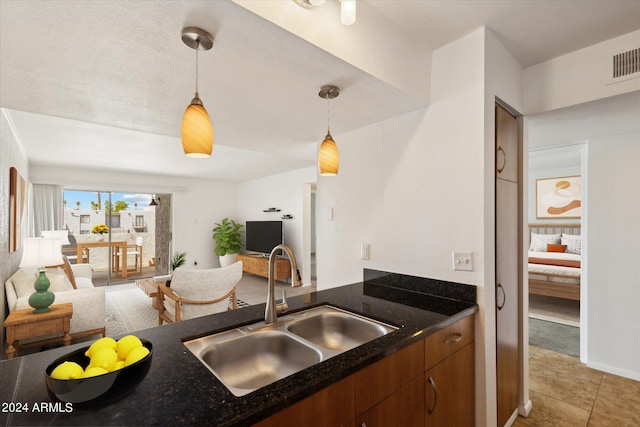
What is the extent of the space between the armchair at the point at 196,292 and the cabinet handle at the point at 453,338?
94.8 inches

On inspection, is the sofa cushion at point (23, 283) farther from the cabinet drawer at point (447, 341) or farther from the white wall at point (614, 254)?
the white wall at point (614, 254)

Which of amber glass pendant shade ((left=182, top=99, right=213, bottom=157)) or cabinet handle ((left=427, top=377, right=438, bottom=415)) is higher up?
amber glass pendant shade ((left=182, top=99, right=213, bottom=157))

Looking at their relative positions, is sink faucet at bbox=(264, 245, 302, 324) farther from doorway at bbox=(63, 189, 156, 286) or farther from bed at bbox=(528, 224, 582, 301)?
doorway at bbox=(63, 189, 156, 286)

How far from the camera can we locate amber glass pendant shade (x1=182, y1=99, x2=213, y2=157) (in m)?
1.06

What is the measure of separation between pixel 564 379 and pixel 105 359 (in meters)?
3.30

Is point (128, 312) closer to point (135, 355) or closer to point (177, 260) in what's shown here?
point (177, 260)

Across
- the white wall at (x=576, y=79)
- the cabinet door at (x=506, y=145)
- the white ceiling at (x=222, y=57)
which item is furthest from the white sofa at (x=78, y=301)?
→ the white wall at (x=576, y=79)

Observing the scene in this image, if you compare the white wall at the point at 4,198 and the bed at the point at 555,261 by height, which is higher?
the white wall at the point at 4,198

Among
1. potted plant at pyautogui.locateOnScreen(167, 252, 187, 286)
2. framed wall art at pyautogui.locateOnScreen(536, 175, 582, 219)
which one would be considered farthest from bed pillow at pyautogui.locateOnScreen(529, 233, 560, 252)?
potted plant at pyautogui.locateOnScreen(167, 252, 187, 286)

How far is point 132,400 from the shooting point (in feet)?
2.58

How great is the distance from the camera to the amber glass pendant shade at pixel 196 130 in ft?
3.48

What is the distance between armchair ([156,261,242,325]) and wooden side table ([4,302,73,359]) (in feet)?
2.68

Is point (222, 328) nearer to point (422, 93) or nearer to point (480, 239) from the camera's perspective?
point (480, 239)

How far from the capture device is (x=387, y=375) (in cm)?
111
